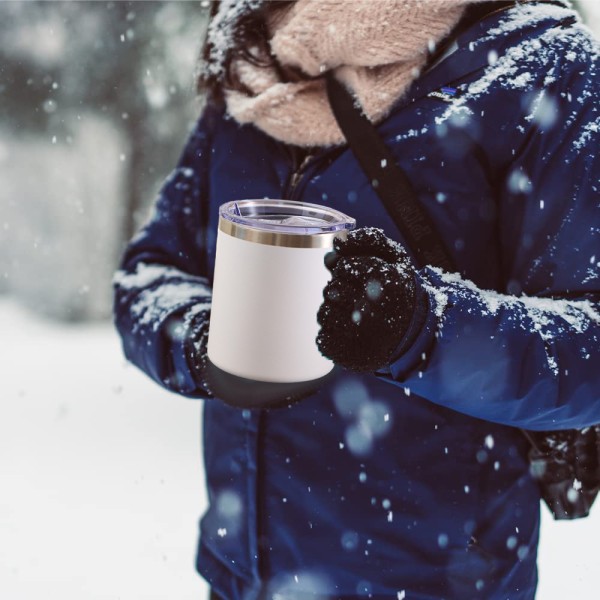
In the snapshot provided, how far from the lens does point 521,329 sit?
0.95 m

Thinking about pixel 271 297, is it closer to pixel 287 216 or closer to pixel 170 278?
pixel 287 216

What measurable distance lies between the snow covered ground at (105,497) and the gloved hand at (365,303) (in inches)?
88.9

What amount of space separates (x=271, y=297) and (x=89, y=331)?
6.17 m

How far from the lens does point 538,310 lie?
987 millimetres

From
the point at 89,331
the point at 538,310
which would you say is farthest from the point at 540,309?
the point at 89,331

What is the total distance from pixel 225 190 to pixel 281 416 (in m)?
0.52

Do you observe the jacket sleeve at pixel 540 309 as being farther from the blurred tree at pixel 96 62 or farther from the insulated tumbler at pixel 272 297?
the blurred tree at pixel 96 62

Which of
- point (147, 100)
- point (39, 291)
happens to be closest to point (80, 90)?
point (147, 100)

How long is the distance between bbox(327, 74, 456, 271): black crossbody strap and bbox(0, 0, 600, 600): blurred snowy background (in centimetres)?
58

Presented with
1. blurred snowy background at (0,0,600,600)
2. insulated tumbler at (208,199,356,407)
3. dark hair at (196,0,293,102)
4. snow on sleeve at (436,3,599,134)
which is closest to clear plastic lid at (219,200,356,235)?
insulated tumbler at (208,199,356,407)

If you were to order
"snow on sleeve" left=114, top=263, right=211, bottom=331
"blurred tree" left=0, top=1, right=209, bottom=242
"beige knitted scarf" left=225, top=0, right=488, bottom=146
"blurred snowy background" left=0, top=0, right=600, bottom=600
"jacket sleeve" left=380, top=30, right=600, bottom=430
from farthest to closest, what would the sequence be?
1. "blurred tree" left=0, top=1, right=209, bottom=242
2. "blurred snowy background" left=0, top=0, right=600, bottom=600
3. "snow on sleeve" left=114, top=263, right=211, bottom=331
4. "beige knitted scarf" left=225, top=0, right=488, bottom=146
5. "jacket sleeve" left=380, top=30, right=600, bottom=430

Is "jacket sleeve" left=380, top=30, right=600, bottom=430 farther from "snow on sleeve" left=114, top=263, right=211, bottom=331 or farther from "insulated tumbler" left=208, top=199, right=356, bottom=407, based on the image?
"snow on sleeve" left=114, top=263, right=211, bottom=331

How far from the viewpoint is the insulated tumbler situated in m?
0.86

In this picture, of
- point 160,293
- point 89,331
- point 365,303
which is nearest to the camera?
point 365,303
